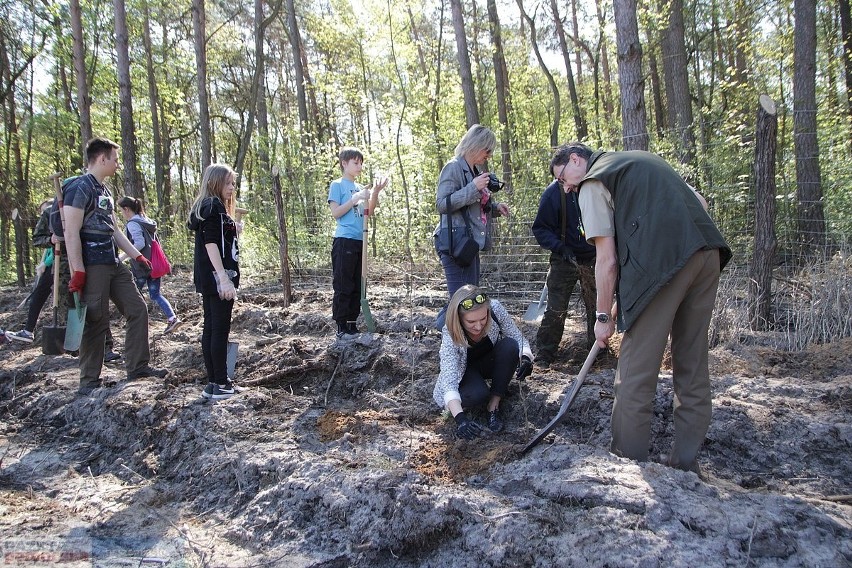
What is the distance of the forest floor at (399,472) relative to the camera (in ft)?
7.57

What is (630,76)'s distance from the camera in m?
6.08

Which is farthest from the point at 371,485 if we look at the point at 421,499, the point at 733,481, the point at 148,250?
the point at 148,250

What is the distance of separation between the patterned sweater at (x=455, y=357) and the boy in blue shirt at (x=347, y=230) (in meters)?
1.97

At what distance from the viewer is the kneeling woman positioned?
3.60 m

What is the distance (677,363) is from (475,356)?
1344mm

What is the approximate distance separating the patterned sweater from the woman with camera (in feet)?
2.27

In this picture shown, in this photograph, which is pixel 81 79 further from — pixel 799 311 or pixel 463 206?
pixel 799 311

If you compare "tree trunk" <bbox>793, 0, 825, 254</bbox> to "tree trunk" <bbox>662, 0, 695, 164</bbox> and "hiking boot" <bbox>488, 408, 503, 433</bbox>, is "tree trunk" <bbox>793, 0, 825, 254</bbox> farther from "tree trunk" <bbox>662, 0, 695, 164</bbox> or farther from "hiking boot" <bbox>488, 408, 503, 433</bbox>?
"hiking boot" <bbox>488, 408, 503, 433</bbox>

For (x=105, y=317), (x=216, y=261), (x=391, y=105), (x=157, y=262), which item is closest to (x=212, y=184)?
(x=216, y=261)

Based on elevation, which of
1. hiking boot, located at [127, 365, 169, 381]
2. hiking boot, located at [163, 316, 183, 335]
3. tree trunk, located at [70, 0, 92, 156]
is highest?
tree trunk, located at [70, 0, 92, 156]

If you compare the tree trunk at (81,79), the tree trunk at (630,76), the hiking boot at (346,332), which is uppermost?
the tree trunk at (81,79)

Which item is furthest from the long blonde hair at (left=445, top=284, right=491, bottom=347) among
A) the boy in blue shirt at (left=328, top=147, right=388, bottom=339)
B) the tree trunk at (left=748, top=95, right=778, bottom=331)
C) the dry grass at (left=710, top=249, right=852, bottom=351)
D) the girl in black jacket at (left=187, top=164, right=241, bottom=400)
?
the tree trunk at (left=748, top=95, right=778, bottom=331)

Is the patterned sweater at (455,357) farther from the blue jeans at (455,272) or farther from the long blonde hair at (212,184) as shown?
the long blonde hair at (212,184)

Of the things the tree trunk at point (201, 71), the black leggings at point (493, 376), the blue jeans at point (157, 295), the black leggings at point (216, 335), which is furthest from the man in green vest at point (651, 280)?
the tree trunk at point (201, 71)
